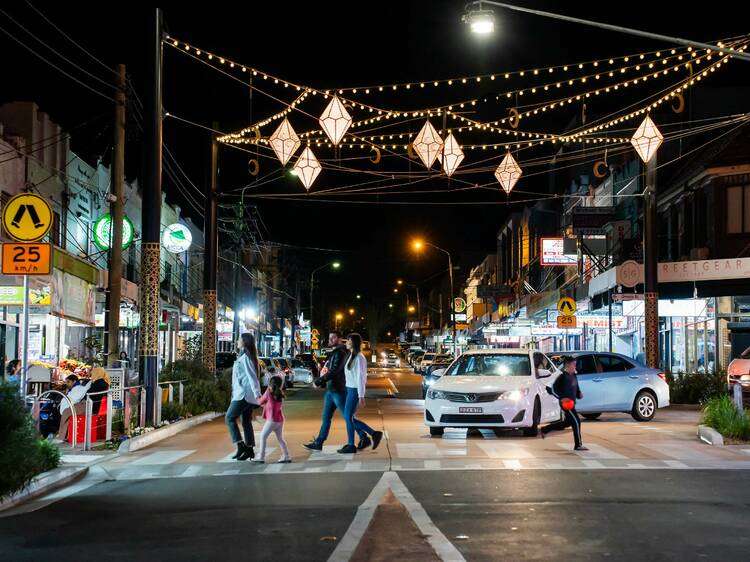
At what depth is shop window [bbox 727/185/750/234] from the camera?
31.3 metres

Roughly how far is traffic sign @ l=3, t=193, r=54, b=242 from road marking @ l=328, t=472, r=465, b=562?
5695 mm

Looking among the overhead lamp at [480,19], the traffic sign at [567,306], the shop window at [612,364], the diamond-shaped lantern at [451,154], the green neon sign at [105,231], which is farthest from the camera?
the traffic sign at [567,306]

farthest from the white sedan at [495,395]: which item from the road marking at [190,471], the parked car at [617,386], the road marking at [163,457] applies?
the road marking at [190,471]

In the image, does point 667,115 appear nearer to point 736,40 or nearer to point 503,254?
point 736,40

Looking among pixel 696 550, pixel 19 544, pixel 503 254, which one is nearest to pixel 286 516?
pixel 19 544

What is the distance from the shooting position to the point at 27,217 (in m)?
13.6

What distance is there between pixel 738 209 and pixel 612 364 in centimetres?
1167

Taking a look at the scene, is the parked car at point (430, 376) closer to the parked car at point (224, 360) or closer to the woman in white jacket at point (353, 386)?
the woman in white jacket at point (353, 386)

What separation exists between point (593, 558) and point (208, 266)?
904 inches

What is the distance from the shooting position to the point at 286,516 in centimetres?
951

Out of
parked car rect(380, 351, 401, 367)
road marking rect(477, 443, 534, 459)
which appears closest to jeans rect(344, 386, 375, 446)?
road marking rect(477, 443, 534, 459)

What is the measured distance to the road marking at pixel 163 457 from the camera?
582 inches

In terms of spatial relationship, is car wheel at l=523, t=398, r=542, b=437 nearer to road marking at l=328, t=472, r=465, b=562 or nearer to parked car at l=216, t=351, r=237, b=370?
road marking at l=328, t=472, r=465, b=562

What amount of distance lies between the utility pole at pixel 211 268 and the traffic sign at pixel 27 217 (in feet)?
50.3
